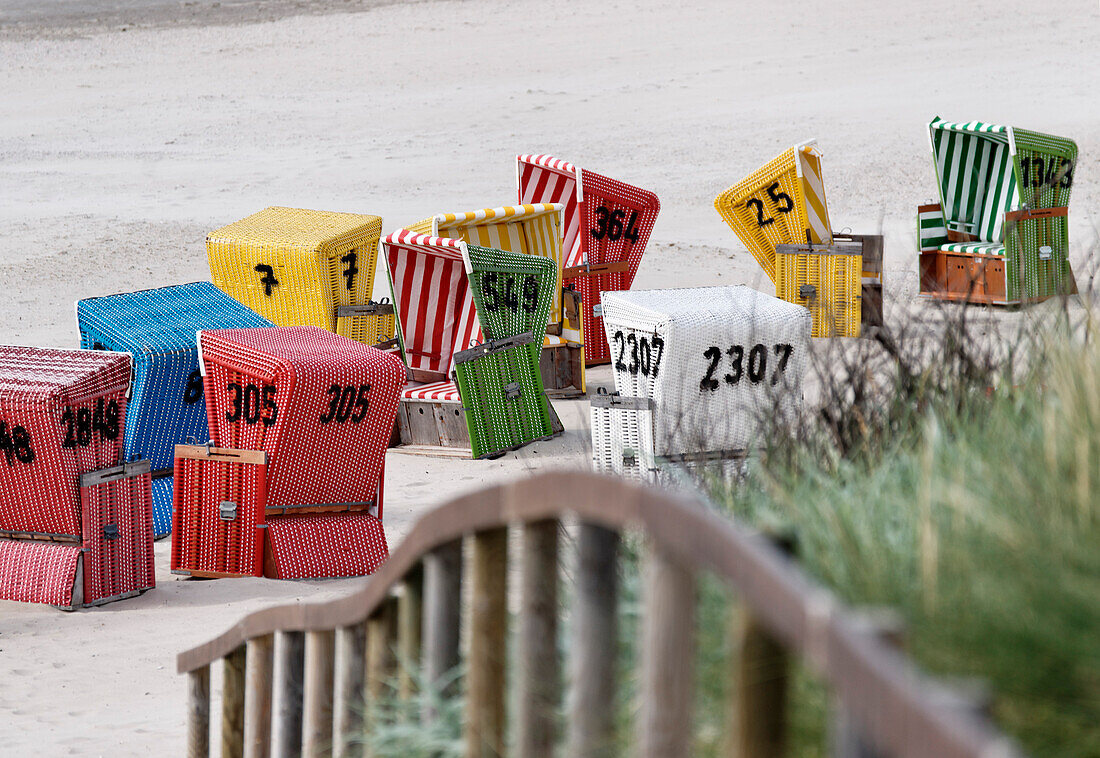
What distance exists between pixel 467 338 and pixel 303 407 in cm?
393

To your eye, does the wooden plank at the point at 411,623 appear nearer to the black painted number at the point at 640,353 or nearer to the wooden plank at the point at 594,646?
the wooden plank at the point at 594,646

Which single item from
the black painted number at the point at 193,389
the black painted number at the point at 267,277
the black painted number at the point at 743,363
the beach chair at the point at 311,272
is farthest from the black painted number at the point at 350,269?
the black painted number at the point at 743,363

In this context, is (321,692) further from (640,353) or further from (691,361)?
(640,353)

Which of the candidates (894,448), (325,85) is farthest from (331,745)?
(325,85)

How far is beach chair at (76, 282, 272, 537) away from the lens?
321 inches

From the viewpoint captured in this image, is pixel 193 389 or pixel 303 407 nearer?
pixel 303 407

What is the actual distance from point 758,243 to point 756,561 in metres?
11.8

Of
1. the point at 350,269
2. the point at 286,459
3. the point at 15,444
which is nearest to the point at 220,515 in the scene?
the point at 286,459

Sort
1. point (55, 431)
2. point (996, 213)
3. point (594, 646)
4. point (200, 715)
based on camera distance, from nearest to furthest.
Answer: point (594, 646) < point (200, 715) < point (55, 431) < point (996, 213)

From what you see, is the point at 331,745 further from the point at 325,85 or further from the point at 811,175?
the point at 325,85

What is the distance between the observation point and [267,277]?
37.6 feet

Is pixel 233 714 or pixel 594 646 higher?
pixel 594 646

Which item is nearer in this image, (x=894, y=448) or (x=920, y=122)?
(x=894, y=448)

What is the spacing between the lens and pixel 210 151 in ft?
85.0
